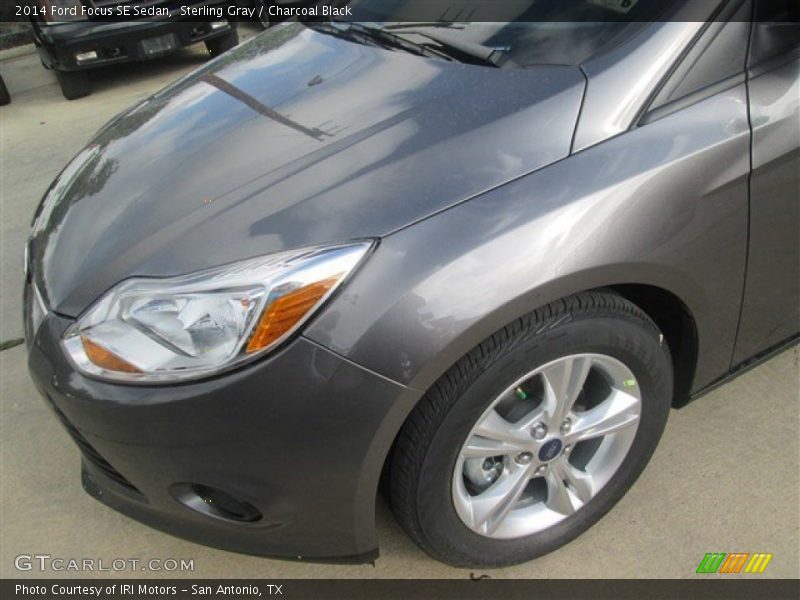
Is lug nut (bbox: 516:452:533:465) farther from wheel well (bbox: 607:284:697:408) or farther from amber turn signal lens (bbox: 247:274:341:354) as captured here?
amber turn signal lens (bbox: 247:274:341:354)

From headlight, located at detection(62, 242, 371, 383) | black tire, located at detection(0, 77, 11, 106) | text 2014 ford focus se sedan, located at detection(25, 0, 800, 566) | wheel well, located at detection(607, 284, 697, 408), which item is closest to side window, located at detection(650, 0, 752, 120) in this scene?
text 2014 ford focus se sedan, located at detection(25, 0, 800, 566)

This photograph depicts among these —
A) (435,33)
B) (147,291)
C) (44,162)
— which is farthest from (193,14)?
(147,291)

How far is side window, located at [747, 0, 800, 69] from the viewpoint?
1.61m

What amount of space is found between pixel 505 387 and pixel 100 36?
18.0 feet

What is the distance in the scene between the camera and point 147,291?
145 cm

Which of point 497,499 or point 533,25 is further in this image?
point 533,25

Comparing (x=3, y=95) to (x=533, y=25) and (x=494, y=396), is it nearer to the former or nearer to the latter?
(x=533, y=25)

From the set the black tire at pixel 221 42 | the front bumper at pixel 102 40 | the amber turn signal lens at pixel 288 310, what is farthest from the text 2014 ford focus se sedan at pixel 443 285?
the black tire at pixel 221 42

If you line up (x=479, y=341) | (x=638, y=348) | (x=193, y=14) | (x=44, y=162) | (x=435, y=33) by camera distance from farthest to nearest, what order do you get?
(x=193, y=14), (x=44, y=162), (x=435, y=33), (x=638, y=348), (x=479, y=341)

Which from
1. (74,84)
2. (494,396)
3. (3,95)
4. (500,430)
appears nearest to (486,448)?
(500,430)

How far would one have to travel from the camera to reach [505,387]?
4.81 feet

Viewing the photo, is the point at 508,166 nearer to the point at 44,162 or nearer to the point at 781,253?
the point at 781,253

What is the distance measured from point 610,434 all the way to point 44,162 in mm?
4357
